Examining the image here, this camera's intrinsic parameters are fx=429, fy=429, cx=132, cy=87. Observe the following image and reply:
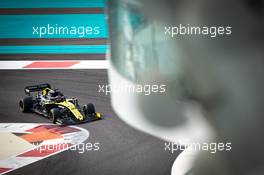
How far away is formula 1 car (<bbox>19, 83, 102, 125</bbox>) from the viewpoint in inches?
98.0

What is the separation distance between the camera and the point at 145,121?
105cm

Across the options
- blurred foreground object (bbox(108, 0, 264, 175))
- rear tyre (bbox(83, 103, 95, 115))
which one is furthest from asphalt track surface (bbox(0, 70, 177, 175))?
blurred foreground object (bbox(108, 0, 264, 175))

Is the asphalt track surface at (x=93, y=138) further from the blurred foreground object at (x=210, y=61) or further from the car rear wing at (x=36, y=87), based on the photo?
the blurred foreground object at (x=210, y=61)

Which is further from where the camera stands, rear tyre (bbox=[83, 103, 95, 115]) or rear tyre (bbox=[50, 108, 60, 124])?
rear tyre (bbox=[83, 103, 95, 115])

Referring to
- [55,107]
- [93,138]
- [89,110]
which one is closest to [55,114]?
[89,110]

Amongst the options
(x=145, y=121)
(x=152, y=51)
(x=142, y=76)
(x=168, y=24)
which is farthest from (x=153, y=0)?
(x=145, y=121)

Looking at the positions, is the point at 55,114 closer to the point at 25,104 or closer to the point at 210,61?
the point at 25,104

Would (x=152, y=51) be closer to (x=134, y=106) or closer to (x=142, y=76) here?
(x=142, y=76)

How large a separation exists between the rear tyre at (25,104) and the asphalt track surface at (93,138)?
4 centimetres

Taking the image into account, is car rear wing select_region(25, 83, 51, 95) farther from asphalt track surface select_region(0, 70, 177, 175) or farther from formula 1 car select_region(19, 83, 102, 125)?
asphalt track surface select_region(0, 70, 177, 175)

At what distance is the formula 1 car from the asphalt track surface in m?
0.05

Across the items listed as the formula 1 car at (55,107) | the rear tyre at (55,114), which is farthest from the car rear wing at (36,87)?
the rear tyre at (55,114)

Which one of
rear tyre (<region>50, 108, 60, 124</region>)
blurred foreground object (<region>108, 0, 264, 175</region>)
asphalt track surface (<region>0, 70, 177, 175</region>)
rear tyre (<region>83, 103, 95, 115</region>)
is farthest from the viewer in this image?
rear tyre (<region>83, 103, 95, 115</region>)

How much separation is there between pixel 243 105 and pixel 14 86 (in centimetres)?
242
